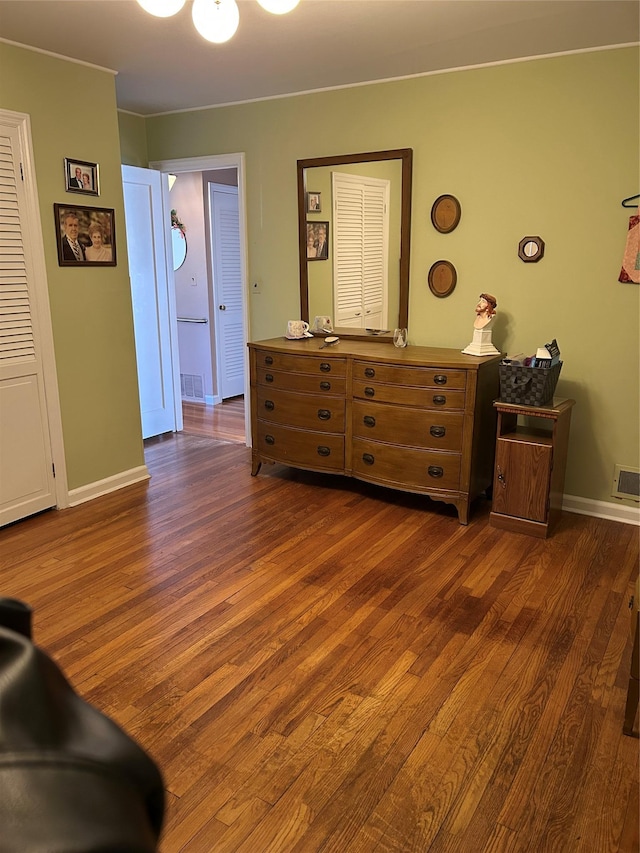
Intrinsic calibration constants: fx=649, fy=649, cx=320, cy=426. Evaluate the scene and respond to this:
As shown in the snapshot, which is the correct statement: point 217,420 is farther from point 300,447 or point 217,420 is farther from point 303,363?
point 303,363

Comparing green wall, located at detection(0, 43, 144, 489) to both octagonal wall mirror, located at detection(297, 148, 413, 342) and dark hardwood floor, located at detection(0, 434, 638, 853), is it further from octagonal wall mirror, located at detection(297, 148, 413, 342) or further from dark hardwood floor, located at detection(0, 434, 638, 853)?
octagonal wall mirror, located at detection(297, 148, 413, 342)

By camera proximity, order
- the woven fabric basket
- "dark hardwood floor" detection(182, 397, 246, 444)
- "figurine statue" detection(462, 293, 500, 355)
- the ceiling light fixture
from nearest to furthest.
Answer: the ceiling light fixture
the woven fabric basket
"figurine statue" detection(462, 293, 500, 355)
"dark hardwood floor" detection(182, 397, 246, 444)

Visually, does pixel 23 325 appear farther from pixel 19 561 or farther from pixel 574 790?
pixel 574 790

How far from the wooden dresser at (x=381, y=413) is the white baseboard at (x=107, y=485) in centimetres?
84

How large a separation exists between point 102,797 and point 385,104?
4204mm

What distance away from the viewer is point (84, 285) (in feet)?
12.7

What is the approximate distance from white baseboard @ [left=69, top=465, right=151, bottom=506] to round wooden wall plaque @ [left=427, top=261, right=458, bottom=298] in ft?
7.49

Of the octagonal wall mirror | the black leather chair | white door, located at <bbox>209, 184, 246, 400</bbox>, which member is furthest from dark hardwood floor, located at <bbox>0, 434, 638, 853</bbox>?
white door, located at <bbox>209, 184, 246, 400</bbox>

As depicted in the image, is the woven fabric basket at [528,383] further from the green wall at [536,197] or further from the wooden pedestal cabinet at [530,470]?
the green wall at [536,197]

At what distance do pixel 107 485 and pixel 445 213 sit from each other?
2.72 meters

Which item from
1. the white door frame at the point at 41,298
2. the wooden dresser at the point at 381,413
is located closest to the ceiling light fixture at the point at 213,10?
the white door frame at the point at 41,298

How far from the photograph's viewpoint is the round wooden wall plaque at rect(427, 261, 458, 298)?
13.0ft

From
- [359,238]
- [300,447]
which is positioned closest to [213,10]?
[359,238]

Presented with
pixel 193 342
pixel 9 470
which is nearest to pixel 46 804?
pixel 9 470
